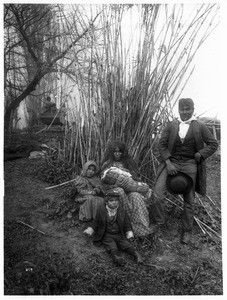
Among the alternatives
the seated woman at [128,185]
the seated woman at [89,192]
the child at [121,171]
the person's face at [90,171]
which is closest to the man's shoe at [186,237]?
the seated woman at [128,185]

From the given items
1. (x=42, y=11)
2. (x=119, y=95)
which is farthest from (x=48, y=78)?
(x=119, y=95)

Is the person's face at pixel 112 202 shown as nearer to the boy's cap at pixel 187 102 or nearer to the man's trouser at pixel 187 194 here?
the man's trouser at pixel 187 194

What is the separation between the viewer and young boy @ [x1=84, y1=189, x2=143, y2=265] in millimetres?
2219

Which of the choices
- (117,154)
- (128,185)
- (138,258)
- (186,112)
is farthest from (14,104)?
(138,258)

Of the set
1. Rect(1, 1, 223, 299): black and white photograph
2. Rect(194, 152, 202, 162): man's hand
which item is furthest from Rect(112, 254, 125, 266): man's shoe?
Rect(194, 152, 202, 162): man's hand

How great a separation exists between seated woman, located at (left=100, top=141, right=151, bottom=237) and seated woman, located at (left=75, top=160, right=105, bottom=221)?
0.24 feet

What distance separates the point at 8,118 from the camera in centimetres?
306

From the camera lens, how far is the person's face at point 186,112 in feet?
7.86

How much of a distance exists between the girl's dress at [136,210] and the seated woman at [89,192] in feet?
0.52

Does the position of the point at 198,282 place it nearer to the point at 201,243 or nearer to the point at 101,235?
the point at 201,243

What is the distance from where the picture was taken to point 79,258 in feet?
6.84

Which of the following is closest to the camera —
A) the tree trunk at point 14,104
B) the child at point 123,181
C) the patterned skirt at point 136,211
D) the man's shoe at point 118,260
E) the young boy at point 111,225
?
the man's shoe at point 118,260

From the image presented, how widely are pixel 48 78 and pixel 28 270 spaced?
2.77 metres

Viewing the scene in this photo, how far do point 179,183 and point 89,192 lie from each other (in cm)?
77
